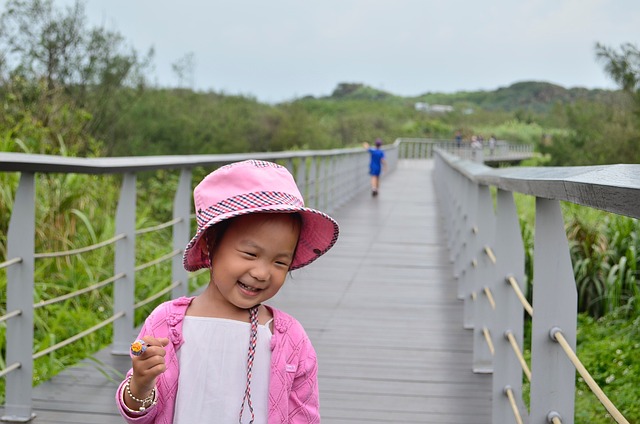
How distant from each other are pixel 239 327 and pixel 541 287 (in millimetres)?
866

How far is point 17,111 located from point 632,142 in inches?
359

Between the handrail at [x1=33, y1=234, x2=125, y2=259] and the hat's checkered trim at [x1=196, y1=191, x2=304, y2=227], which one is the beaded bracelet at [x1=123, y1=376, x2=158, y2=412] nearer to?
the hat's checkered trim at [x1=196, y1=191, x2=304, y2=227]

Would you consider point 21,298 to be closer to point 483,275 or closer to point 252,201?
point 252,201

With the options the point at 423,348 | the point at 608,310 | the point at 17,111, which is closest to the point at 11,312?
the point at 423,348

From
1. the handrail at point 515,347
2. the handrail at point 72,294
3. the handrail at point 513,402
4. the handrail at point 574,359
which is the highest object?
the handrail at point 574,359

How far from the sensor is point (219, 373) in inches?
93.9

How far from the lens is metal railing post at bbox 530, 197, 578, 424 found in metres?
2.66

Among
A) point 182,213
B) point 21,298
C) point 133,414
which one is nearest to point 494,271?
point 21,298

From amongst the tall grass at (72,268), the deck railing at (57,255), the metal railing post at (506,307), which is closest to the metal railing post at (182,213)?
the deck railing at (57,255)

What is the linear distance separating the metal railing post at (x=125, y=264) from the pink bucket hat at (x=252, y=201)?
105 inches

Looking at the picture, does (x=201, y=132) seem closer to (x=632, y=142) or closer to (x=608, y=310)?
(x=632, y=142)

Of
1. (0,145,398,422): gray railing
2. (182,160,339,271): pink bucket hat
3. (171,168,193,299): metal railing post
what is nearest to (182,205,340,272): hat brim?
(182,160,339,271): pink bucket hat

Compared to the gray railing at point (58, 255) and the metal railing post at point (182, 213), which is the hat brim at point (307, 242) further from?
the metal railing post at point (182, 213)

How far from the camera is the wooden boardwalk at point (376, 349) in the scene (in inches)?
176
